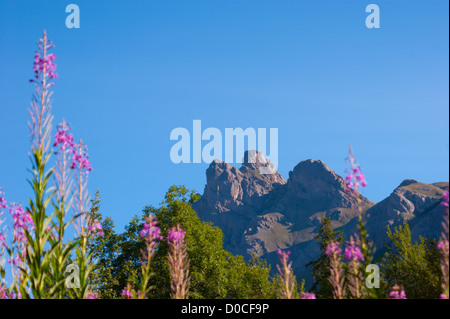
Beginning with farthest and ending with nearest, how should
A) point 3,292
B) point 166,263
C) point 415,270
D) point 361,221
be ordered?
point 166,263 < point 415,270 < point 3,292 < point 361,221

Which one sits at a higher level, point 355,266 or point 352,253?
point 352,253

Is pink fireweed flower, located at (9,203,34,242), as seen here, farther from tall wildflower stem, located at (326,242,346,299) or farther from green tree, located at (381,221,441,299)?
green tree, located at (381,221,441,299)

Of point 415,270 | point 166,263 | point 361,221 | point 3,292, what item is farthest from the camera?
point 166,263

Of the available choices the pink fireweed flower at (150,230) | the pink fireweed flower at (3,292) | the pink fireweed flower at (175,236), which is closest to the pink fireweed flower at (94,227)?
the pink fireweed flower at (150,230)

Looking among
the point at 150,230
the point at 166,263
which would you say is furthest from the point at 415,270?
the point at 150,230

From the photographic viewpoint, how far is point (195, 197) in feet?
152

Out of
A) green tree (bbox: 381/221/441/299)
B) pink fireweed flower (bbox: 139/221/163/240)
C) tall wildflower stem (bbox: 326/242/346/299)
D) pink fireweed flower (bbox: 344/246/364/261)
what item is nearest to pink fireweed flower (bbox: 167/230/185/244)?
pink fireweed flower (bbox: 139/221/163/240)

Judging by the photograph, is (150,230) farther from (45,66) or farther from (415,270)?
(415,270)

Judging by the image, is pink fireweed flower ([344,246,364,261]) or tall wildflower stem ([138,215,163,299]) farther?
tall wildflower stem ([138,215,163,299])

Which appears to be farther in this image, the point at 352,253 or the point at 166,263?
the point at 166,263

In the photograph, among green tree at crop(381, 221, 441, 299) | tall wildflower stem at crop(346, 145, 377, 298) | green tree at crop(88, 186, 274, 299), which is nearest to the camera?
tall wildflower stem at crop(346, 145, 377, 298)

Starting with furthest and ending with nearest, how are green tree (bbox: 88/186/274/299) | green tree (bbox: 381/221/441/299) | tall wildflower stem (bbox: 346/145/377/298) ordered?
green tree (bbox: 88/186/274/299) → green tree (bbox: 381/221/441/299) → tall wildflower stem (bbox: 346/145/377/298)

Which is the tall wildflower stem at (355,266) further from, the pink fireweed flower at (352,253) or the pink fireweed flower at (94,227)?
the pink fireweed flower at (94,227)
